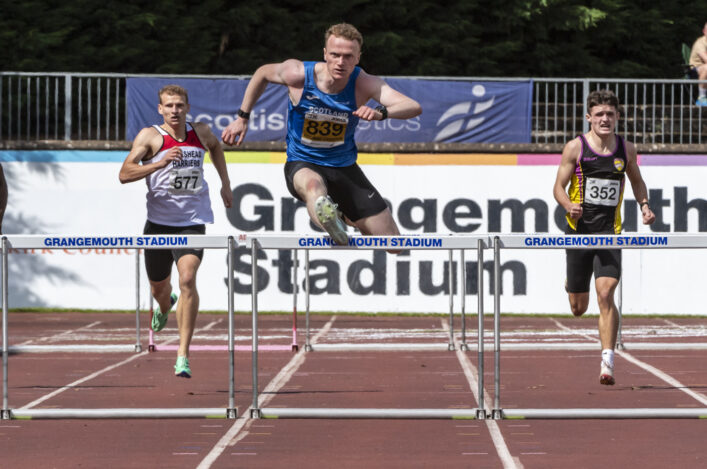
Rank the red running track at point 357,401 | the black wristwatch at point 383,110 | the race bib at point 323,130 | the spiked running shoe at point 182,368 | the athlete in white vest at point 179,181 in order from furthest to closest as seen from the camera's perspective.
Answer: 1. the athlete in white vest at point 179,181
2. the spiked running shoe at point 182,368
3. the race bib at point 323,130
4. the black wristwatch at point 383,110
5. the red running track at point 357,401

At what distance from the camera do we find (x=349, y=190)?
9328 mm

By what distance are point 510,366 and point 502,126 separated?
27.8 feet

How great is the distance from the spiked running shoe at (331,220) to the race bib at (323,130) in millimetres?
775

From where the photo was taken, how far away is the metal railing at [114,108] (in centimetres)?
2047

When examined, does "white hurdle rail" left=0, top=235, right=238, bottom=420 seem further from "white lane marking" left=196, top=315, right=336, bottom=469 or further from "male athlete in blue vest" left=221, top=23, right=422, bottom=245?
"male athlete in blue vest" left=221, top=23, right=422, bottom=245

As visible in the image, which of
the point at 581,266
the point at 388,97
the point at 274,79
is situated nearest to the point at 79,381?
the point at 274,79

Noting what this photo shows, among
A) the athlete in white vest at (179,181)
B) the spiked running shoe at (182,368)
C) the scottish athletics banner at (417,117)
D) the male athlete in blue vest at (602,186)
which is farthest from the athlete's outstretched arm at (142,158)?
the scottish athletics banner at (417,117)

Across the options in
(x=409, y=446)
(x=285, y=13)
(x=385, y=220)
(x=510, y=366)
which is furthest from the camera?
(x=285, y=13)

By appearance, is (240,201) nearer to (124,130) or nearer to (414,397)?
(124,130)

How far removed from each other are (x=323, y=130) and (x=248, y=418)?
2041 mm

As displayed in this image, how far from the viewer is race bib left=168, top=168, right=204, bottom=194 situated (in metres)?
9.80

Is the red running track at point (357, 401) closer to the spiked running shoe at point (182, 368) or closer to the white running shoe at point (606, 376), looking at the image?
the white running shoe at point (606, 376)

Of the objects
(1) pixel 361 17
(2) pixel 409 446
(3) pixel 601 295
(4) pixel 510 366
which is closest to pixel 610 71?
(1) pixel 361 17

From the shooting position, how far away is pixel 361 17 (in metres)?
28.4
